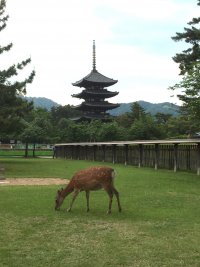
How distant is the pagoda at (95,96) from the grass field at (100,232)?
188 feet

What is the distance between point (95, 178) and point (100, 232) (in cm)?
237

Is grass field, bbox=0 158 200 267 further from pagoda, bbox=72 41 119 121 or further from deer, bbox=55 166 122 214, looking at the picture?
pagoda, bbox=72 41 119 121

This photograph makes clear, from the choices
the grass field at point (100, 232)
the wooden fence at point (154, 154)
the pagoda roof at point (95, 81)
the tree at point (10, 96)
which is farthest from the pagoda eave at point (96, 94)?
the grass field at point (100, 232)

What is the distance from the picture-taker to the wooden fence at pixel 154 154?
27606 mm

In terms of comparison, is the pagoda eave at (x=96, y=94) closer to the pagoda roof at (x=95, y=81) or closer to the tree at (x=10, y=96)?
the pagoda roof at (x=95, y=81)

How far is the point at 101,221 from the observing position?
991 centimetres

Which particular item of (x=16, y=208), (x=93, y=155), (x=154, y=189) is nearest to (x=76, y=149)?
(x=93, y=155)

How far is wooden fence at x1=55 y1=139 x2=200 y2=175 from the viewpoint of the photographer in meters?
27.6

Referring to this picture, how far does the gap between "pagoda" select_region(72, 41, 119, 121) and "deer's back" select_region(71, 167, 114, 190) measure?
59277mm

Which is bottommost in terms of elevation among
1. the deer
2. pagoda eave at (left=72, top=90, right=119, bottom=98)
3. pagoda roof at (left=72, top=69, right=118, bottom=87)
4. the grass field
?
the grass field

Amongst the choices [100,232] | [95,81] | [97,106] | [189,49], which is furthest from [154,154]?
[95,81]

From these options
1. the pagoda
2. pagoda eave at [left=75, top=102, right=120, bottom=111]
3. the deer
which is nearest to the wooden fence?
the deer

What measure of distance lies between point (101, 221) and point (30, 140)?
51.1 meters

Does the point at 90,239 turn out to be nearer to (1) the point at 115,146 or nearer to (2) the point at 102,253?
(2) the point at 102,253
